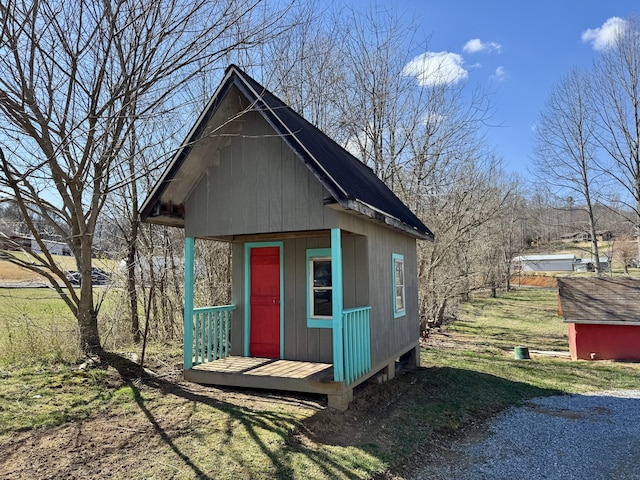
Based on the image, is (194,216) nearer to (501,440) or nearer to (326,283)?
(326,283)

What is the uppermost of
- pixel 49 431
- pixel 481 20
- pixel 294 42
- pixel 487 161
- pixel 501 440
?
pixel 294 42

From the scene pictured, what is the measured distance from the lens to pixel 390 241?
858cm

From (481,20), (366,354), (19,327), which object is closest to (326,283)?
(366,354)

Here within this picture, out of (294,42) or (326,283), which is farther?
(294,42)

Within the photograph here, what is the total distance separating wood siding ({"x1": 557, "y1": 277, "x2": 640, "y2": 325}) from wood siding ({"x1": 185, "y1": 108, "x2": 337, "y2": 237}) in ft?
37.5

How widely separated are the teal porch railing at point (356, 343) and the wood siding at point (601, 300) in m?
9.93

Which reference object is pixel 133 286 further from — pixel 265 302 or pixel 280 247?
pixel 280 247

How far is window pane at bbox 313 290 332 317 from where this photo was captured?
24.8 feet

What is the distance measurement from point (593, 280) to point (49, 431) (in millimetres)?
17150

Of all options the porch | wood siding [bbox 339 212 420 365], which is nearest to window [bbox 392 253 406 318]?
wood siding [bbox 339 212 420 365]

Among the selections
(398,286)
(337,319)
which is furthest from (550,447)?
(398,286)

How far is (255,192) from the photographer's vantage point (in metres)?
6.71

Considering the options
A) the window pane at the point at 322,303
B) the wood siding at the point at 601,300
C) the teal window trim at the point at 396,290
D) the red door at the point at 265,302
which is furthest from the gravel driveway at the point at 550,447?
the wood siding at the point at 601,300

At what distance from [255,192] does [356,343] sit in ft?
9.42
